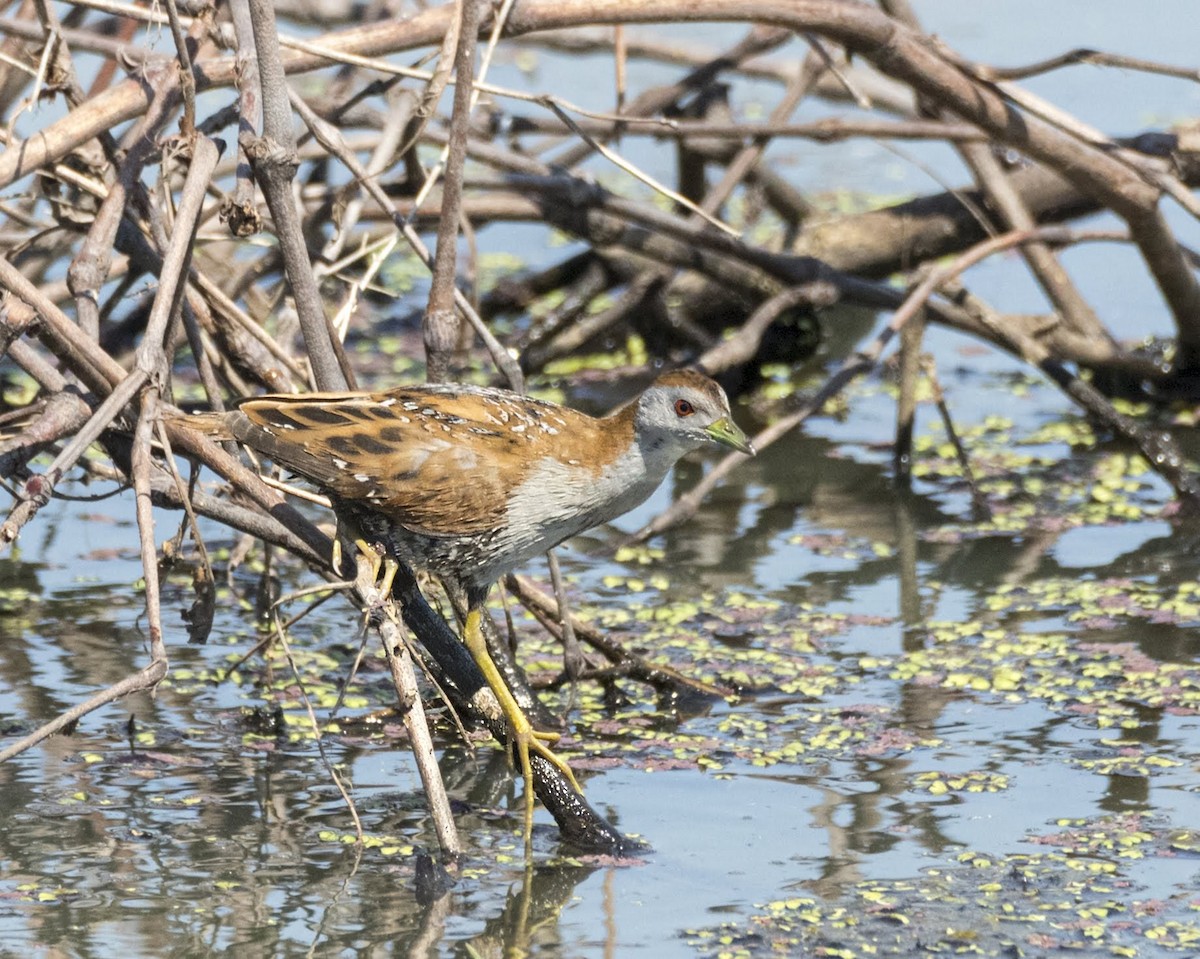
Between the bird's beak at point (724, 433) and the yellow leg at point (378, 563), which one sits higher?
the bird's beak at point (724, 433)

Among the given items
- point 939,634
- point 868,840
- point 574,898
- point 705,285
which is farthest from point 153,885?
point 705,285

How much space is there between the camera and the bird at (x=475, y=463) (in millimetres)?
3979

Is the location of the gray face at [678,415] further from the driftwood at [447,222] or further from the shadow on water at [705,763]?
the shadow on water at [705,763]

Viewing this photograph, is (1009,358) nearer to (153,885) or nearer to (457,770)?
(457,770)

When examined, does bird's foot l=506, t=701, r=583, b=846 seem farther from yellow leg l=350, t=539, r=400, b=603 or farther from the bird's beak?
the bird's beak

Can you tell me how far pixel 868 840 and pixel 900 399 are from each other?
10.7 ft

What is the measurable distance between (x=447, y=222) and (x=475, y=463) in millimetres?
777

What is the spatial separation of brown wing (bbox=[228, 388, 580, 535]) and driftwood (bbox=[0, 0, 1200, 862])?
0.14m

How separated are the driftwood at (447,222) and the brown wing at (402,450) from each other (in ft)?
0.46

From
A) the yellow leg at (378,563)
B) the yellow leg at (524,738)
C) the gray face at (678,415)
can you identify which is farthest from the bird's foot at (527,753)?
the gray face at (678,415)

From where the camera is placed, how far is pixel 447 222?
14.9ft

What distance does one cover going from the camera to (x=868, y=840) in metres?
4.12

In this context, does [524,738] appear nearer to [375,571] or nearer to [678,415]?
[375,571]

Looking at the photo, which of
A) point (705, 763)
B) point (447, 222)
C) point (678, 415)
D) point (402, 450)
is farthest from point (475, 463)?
point (705, 763)
